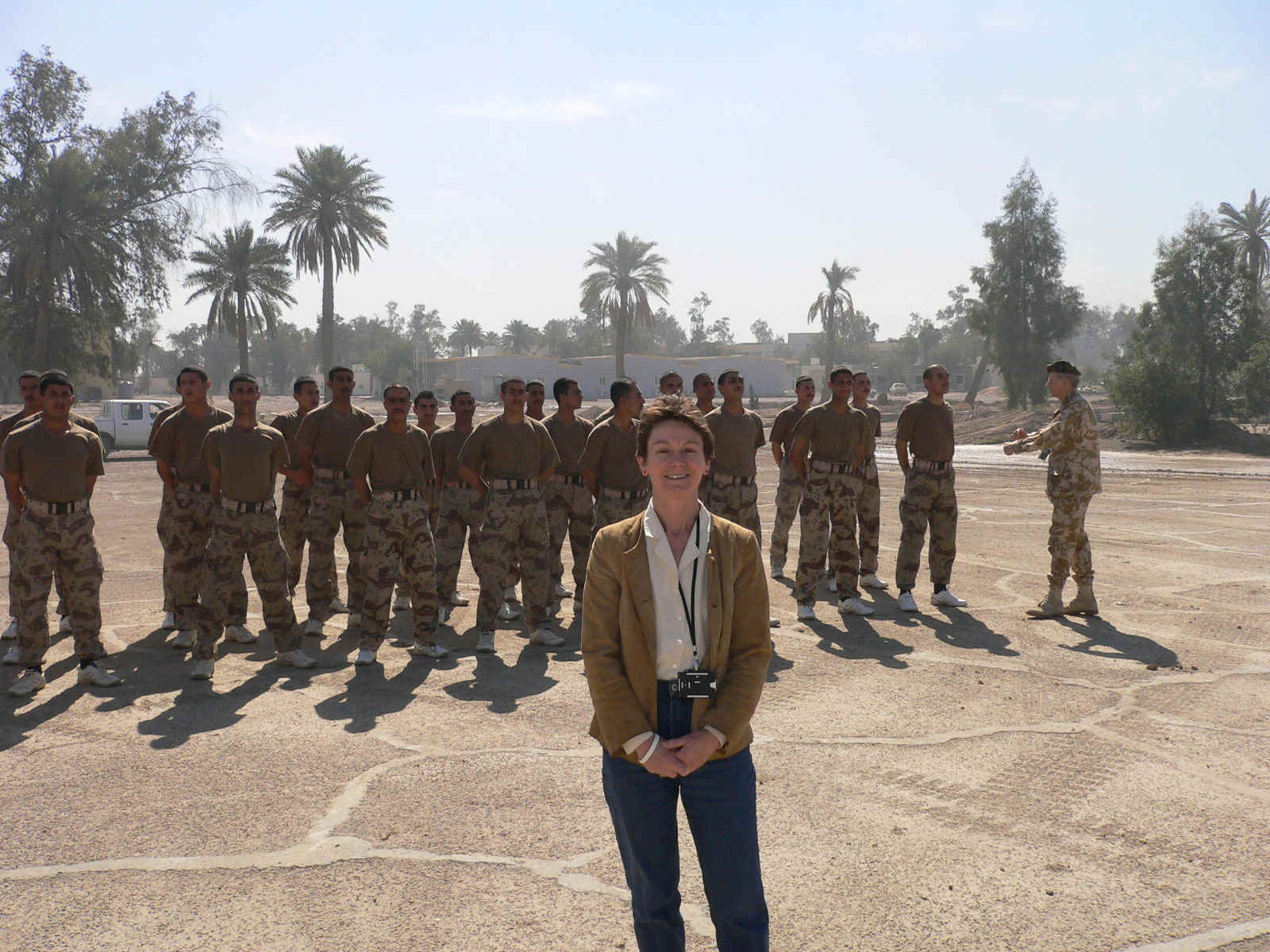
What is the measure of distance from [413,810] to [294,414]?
5.86 meters

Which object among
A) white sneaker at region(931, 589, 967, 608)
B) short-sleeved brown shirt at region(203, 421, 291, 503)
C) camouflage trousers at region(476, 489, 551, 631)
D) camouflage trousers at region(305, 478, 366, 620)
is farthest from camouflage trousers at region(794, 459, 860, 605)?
short-sleeved brown shirt at region(203, 421, 291, 503)

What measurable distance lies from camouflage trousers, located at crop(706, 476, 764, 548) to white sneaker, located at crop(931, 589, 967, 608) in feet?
5.26

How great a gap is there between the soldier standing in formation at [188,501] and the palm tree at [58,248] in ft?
95.9

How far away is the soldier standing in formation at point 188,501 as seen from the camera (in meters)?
7.24

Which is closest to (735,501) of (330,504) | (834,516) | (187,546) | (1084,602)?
(834,516)

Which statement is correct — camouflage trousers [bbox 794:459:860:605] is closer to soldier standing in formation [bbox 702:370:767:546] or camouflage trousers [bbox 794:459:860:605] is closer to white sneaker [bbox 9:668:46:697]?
soldier standing in formation [bbox 702:370:767:546]

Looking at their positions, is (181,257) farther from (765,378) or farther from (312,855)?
(765,378)

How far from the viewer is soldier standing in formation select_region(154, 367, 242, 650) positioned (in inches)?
285

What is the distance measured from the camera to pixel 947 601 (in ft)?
27.8

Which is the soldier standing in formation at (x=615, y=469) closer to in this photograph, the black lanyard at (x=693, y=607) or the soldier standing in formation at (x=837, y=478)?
the soldier standing in formation at (x=837, y=478)

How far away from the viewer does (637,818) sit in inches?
101

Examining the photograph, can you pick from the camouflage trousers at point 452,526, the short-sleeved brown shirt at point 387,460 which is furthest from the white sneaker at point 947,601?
the short-sleeved brown shirt at point 387,460

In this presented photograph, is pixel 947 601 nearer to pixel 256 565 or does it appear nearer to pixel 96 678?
pixel 256 565

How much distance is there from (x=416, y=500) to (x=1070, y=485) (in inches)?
198
